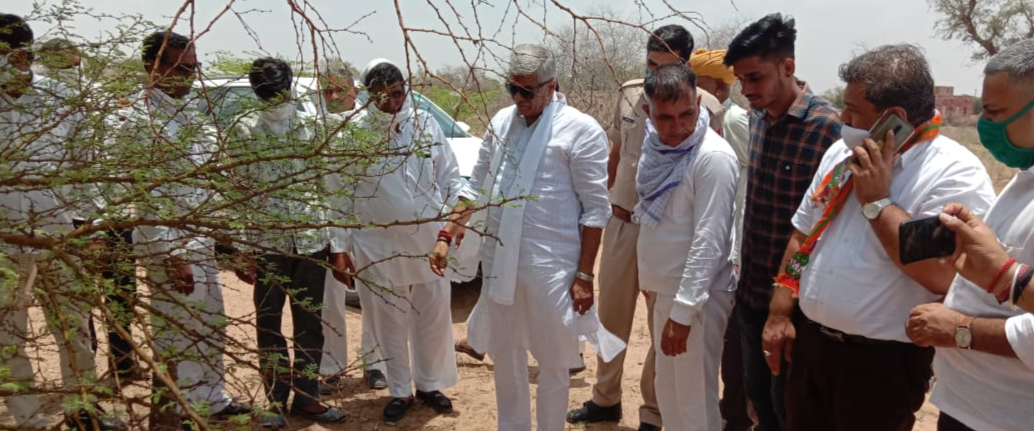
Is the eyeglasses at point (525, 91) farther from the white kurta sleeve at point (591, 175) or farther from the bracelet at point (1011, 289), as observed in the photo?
the bracelet at point (1011, 289)

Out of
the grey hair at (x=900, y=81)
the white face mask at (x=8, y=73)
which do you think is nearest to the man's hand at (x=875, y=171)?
the grey hair at (x=900, y=81)

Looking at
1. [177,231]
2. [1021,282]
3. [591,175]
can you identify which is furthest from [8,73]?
[1021,282]

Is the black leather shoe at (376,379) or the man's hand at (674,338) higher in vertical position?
the man's hand at (674,338)

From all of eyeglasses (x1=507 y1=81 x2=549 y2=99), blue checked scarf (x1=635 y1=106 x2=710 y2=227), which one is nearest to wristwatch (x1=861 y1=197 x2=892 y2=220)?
blue checked scarf (x1=635 y1=106 x2=710 y2=227)

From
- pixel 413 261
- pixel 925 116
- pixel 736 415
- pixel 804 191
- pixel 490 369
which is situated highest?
pixel 925 116

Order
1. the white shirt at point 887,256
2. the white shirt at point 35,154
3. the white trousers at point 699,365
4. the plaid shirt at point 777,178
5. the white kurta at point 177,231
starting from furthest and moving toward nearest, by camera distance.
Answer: the white trousers at point 699,365 < the plaid shirt at point 777,178 < the white shirt at point 887,256 < the white shirt at point 35,154 < the white kurta at point 177,231

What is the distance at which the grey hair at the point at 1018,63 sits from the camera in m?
2.01

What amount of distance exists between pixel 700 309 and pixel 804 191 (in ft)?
1.89

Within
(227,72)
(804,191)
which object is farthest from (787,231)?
(227,72)

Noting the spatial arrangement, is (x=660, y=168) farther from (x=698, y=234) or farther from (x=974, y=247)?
(x=974, y=247)

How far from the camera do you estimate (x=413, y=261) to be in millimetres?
4285

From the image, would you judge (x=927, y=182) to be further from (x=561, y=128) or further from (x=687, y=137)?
(x=561, y=128)

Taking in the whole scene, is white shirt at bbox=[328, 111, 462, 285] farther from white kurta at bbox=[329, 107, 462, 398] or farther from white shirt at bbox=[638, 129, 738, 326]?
white shirt at bbox=[638, 129, 738, 326]

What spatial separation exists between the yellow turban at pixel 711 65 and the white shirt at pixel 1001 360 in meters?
2.30
